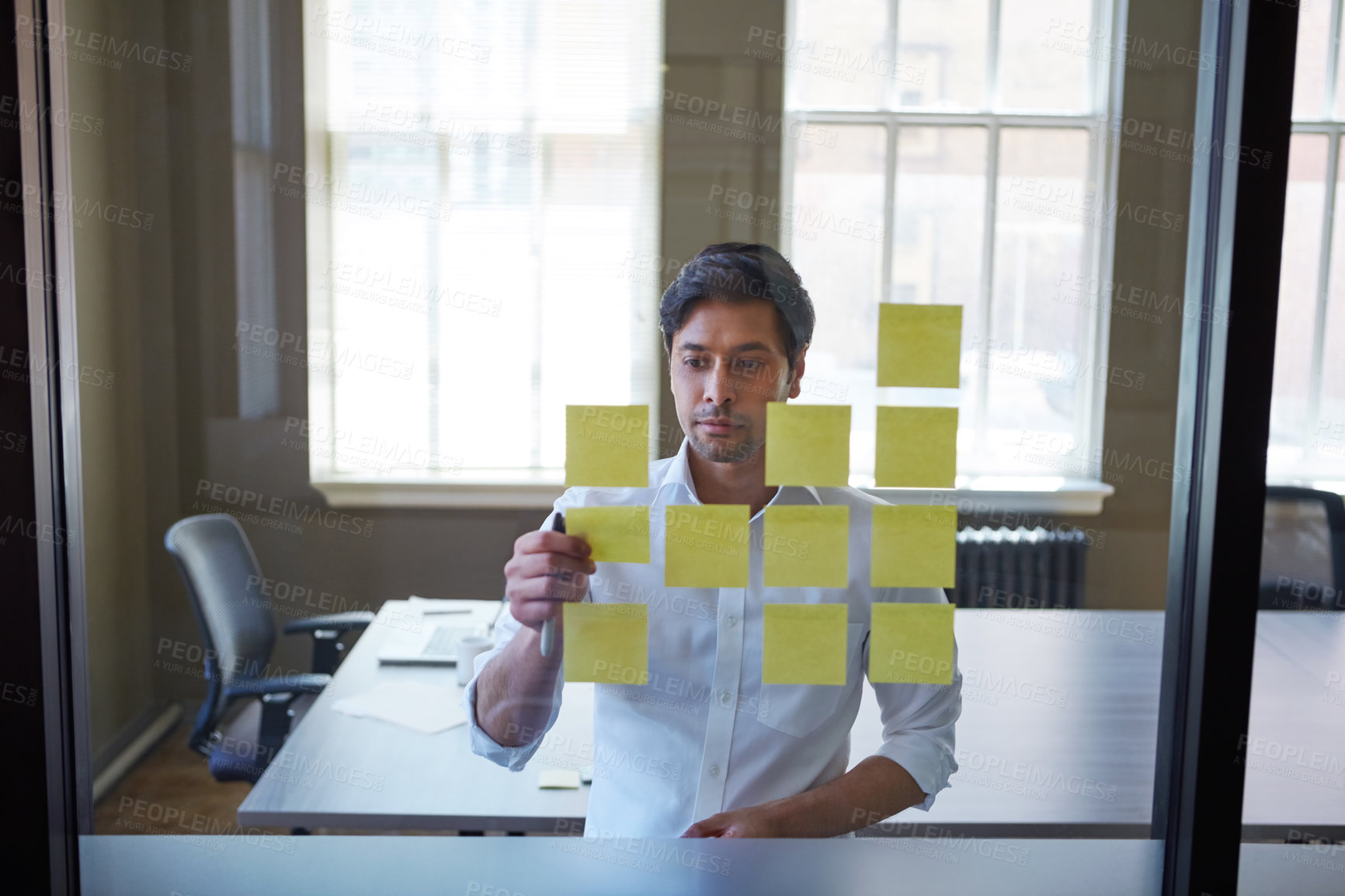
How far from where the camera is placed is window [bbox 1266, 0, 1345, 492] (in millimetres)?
849

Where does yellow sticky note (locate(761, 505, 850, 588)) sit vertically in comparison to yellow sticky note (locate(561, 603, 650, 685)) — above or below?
above

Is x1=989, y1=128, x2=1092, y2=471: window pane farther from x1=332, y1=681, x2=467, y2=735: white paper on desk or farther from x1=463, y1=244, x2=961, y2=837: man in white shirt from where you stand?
x1=332, y1=681, x2=467, y2=735: white paper on desk

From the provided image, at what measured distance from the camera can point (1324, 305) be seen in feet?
2.94

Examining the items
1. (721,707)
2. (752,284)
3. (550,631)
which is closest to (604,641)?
(550,631)

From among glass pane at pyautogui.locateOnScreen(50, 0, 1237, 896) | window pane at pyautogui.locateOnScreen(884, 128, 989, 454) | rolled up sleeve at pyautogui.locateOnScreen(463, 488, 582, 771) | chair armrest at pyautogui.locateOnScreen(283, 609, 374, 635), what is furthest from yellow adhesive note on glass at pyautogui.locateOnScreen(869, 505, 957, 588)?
chair armrest at pyautogui.locateOnScreen(283, 609, 374, 635)

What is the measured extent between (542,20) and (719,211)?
0.95 ft

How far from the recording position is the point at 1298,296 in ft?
2.80

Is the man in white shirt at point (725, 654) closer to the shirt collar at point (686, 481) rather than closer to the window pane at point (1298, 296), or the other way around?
the shirt collar at point (686, 481)

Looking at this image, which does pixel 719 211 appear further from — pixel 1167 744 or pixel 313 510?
pixel 1167 744

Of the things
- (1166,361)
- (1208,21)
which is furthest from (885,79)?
(1166,361)

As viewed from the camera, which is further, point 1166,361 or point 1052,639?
point 1052,639

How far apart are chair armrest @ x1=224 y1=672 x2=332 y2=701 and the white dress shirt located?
0.20 metres

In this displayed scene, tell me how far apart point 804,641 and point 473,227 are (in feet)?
1.89

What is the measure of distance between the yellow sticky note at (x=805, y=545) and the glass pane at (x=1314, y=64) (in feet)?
1.93
